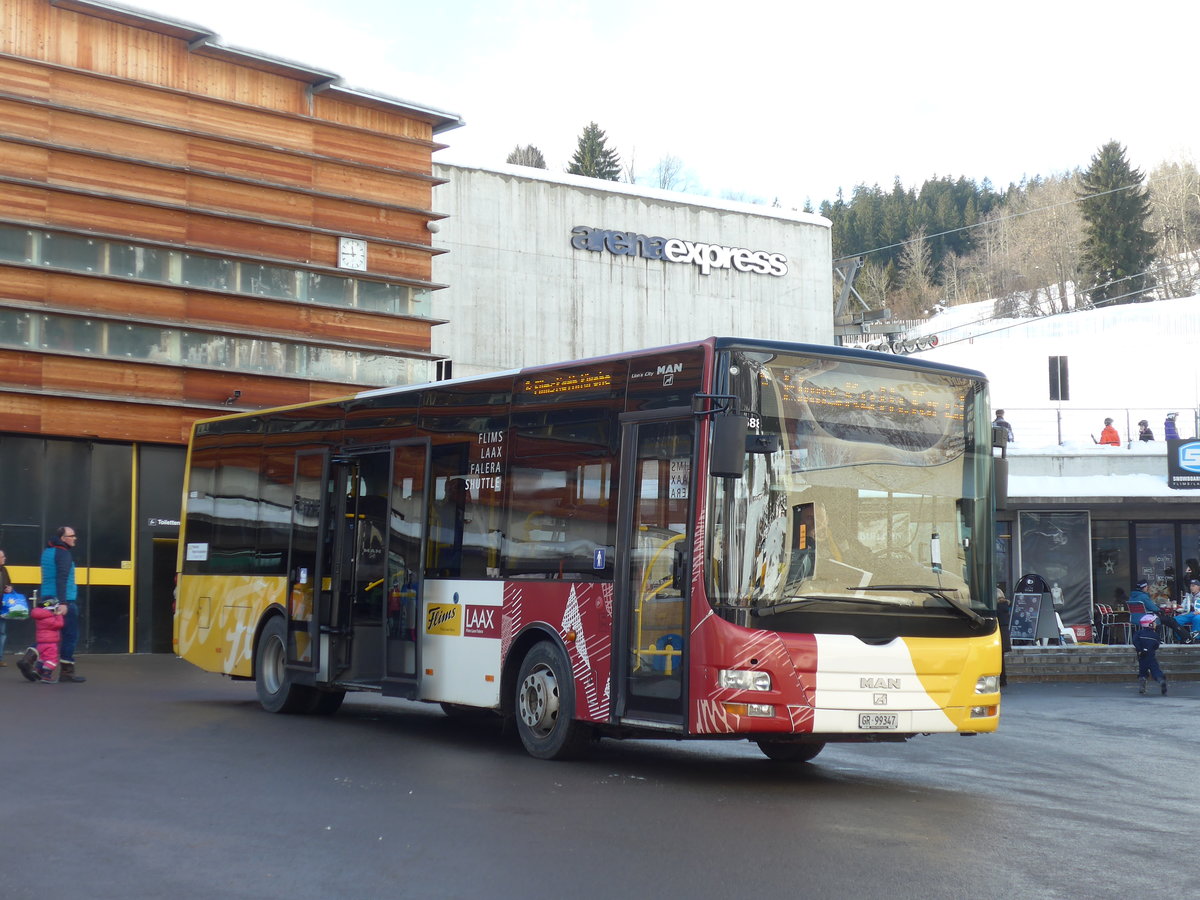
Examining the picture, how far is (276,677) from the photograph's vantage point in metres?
15.9

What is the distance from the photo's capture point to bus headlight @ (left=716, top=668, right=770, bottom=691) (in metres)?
10.3

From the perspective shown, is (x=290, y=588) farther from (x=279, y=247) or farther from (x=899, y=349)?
(x=899, y=349)

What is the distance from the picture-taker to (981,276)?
147000 millimetres

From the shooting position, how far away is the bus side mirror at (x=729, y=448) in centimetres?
1002

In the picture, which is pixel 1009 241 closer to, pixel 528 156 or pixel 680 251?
pixel 528 156

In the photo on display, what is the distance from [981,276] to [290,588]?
5467 inches

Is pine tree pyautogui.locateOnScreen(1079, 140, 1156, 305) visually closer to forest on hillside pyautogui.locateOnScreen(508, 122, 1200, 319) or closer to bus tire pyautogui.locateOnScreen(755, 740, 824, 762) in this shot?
forest on hillside pyautogui.locateOnScreen(508, 122, 1200, 319)

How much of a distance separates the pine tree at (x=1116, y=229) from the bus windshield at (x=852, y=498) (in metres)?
114

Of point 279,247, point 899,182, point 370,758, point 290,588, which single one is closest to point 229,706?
point 290,588

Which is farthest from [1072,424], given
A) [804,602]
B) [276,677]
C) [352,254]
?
[804,602]

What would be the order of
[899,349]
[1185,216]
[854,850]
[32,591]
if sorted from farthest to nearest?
[1185,216], [899,349], [32,591], [854,850]

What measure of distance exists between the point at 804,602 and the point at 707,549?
77 centimetres

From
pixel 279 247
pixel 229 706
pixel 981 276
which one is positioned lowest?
pixel 229 706

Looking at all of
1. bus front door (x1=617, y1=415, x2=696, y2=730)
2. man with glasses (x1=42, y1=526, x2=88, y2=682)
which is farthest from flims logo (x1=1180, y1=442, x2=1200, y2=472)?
bus front door (x1=617, y1=415, x2=696, y2=730)
